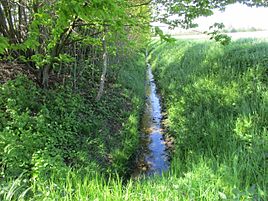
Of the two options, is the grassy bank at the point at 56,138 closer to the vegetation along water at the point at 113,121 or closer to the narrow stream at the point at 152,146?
the vegetation along water at the point at 113,121

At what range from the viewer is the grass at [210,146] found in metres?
2.51

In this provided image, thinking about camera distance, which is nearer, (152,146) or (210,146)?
(210,146)

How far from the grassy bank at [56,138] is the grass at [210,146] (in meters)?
0.06

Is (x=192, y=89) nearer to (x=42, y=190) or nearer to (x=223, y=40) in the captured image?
(x=223, y=40)

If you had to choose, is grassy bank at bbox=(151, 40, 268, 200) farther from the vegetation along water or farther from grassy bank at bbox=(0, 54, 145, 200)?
grassy bank at bbox=(0, 54, 145, 200)

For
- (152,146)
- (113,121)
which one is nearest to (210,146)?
(152,146)

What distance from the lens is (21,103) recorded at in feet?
14.2

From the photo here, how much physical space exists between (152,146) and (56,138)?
2511 millimetres

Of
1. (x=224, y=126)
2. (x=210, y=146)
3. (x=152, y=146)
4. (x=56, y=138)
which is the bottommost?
(x=152, y=146)

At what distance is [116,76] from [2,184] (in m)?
6.75

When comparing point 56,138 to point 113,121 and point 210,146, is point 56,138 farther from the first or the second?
point 210,146

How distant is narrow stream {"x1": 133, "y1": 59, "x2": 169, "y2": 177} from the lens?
480cm

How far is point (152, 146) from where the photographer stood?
575 cm

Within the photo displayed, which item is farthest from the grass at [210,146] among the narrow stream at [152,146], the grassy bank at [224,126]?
the narrow stream at [152,146]
